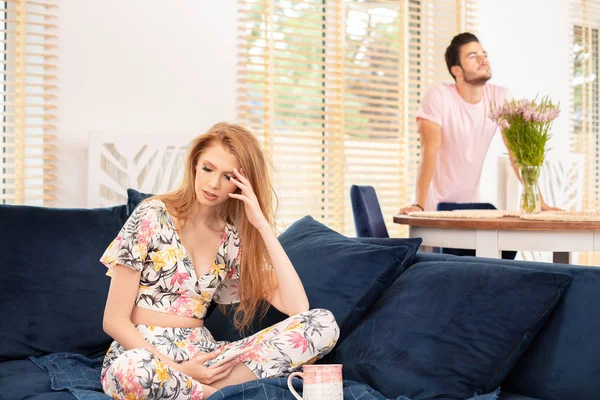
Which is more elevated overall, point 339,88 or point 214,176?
point 339,88

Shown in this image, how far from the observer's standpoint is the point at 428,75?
18.0ft

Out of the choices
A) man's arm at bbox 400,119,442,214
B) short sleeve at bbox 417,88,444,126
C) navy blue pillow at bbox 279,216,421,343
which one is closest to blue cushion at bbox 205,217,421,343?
navy blue pillow at bbox 279,216,421,343

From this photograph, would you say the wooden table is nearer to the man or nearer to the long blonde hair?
the man

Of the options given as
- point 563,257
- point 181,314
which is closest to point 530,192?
point 563,257

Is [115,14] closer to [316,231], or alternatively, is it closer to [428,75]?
[316,231]

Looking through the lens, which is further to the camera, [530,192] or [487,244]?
[530,192]

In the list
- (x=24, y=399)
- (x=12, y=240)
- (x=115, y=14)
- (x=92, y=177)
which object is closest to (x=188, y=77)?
(x=115, y=14)

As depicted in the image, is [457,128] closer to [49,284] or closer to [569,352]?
[569,352]

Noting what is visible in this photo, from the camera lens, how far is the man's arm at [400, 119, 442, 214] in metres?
3.80

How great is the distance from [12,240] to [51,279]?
19 cm

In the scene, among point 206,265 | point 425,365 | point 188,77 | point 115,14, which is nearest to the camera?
point 425,365

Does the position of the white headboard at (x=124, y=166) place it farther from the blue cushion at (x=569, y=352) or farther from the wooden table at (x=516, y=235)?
the blue cushion at (x=569, y=352)

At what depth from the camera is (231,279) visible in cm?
236

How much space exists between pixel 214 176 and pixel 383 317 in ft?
2.16
